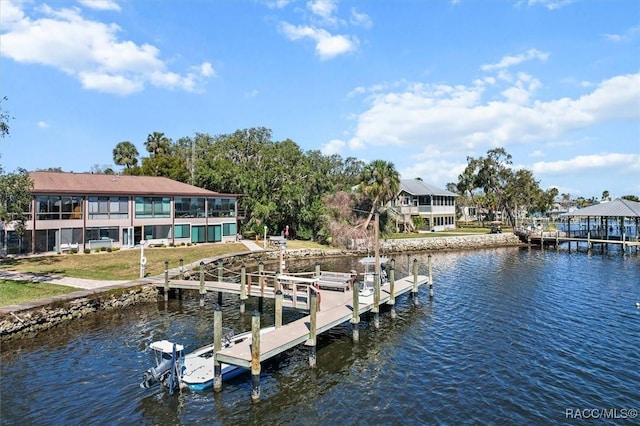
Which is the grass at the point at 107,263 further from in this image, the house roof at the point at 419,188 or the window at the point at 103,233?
the house roof at the point at 419,188

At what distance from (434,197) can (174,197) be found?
4419 cm

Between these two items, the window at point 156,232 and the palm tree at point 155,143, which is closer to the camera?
the window at point 156,232

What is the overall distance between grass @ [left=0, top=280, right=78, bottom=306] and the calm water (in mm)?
2850

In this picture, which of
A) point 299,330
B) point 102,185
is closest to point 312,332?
point 299,330

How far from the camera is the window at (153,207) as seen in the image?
43.0 metres

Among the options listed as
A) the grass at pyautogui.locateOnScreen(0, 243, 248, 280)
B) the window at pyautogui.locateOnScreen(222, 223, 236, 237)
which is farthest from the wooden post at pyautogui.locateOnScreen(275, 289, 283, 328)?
the window at pyautogui.locateOnScreen(222, 223, 236, 237)

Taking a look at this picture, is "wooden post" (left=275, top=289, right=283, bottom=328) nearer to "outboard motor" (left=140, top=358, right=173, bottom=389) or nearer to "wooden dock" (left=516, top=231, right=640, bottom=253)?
"outboard motor" (left=140, top=358, right=173, bottom=389)

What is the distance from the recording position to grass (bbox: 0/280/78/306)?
21500mm

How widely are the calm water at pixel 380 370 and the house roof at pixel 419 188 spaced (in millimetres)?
42944

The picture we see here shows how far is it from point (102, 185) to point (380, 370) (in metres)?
36.4

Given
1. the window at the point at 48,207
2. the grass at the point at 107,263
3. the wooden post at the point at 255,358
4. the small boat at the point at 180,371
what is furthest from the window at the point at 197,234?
the wooden post at the point at 255,358

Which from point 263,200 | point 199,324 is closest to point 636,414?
point 199,324

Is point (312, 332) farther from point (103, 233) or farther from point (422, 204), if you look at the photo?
point (422, 204)

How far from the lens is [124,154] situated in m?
73.9
